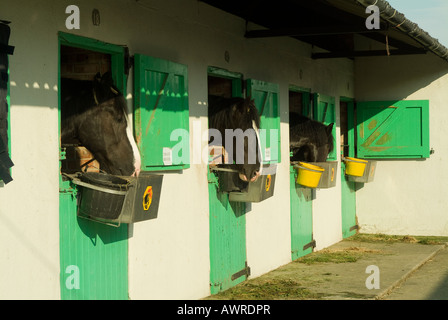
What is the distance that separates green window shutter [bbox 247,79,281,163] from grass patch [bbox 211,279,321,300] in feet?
3.92

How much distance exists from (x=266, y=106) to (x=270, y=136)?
0.31 metres

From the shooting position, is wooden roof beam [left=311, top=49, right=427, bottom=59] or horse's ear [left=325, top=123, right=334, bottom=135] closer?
wooden roof beam [left=311, top=49, right=427, bottom=59]

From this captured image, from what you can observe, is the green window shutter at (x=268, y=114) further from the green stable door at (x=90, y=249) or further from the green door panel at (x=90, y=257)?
the green door panel at (x=90, y=257)

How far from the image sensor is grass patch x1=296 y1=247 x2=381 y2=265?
7824mm

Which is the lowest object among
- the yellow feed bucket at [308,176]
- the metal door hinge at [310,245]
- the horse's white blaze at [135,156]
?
the metal door hinge at [310,245]

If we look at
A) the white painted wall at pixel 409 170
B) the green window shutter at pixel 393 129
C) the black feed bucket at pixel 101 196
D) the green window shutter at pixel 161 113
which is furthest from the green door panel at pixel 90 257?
the white painted wall at pixel 409 170

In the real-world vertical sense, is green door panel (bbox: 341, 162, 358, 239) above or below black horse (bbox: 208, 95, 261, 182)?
below

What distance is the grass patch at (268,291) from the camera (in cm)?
575

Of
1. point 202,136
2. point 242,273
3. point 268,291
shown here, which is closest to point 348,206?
point 242,273

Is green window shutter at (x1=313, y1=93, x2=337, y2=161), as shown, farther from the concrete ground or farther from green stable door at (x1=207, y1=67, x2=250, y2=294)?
green stable door at (x1=207, y1=67, x2=250, y2=294)

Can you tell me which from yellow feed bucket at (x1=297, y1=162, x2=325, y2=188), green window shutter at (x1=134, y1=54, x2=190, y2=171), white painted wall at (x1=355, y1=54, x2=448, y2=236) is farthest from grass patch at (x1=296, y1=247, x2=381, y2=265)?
green window shutter at (x1=134, y1=54, x2=190, y2=171)

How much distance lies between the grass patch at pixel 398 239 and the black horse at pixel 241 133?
4380 millimetres

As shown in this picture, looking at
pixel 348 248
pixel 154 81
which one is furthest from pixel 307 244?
pixel 154 81

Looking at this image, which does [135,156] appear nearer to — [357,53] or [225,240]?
[225,240]
